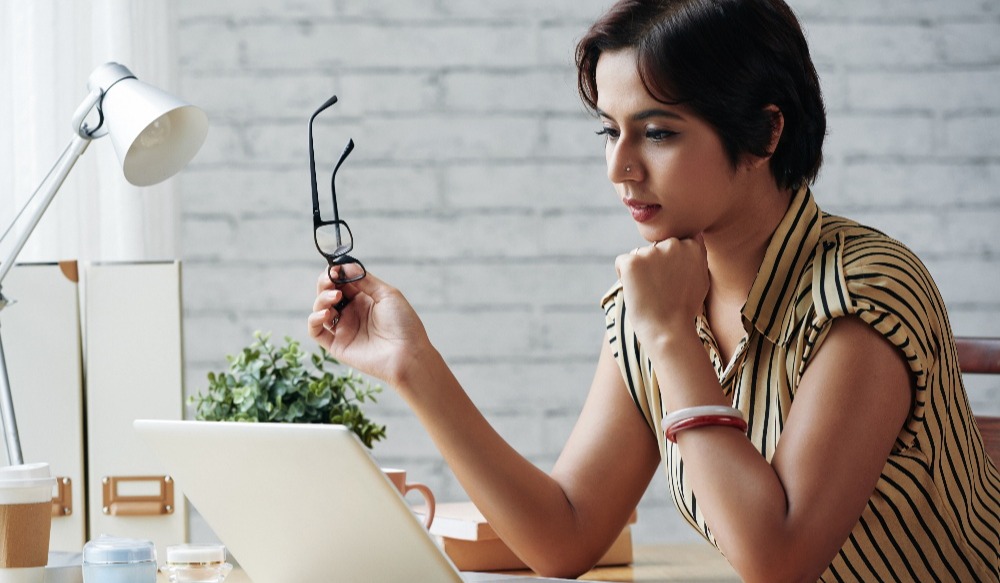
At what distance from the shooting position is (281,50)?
6.82ft

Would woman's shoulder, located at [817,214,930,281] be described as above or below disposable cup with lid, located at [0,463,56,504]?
above

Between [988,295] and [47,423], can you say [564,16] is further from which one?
[47,423]

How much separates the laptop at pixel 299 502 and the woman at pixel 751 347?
31 cm

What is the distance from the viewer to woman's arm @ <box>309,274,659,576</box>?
1168mm

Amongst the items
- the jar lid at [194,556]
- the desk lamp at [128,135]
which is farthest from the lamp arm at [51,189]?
the jar lid at [194,556]

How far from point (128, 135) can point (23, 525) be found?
0.45 metres

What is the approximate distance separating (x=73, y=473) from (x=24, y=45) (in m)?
0.81

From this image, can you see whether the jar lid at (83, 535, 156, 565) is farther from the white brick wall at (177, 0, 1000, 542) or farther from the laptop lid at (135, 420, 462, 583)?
the white brick wall at (177, 0, 1000, 542)

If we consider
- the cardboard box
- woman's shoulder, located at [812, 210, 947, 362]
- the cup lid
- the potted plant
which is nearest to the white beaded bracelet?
woman's shoulder, located at [812, 210, 947, 362]

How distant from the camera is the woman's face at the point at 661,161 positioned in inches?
45.0

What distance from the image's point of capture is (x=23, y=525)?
962 mm

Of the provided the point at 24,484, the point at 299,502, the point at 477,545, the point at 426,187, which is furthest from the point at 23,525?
the point at 426,187

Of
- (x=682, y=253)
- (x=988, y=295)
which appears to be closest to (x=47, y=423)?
(x=682, y=253)

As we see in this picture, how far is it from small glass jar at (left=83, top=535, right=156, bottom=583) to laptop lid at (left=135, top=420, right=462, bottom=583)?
73 mm
